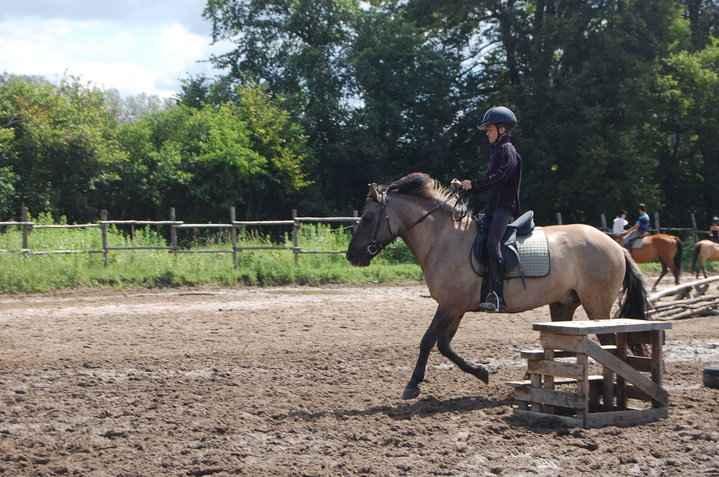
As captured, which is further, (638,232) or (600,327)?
(638,232)

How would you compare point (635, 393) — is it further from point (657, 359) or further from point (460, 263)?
point (460, 263)

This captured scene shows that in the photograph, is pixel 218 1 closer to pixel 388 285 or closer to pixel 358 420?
pixel 388 285

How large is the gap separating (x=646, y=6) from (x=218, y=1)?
2200 cm

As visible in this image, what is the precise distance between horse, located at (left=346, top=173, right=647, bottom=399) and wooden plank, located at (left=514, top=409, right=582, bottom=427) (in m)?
1.26

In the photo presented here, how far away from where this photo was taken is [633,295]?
30.1 ft

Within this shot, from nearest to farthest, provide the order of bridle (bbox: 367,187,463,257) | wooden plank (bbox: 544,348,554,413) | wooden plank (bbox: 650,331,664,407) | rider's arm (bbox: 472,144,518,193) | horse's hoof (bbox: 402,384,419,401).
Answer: wooden plank (bbox: 544,348,554,413) < wooden plank (bbox: 650,331,664,407) < horse's hoof (bbox: 402,384,419,401) < rider's arm (bbox: 472,144,518,193) < bridle (bbox: 367,187,463,257)

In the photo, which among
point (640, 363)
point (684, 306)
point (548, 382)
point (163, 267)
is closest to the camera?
point (548, 382)

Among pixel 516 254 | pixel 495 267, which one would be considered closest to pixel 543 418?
pixel 495 267

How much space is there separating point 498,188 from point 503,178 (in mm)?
159

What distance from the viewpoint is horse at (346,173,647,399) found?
29.4ft

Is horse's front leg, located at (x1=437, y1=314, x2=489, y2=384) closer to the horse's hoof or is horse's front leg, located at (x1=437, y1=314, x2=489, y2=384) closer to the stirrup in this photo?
the stirrup

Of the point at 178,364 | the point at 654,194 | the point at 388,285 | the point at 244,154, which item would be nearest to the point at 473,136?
the point at 654,194

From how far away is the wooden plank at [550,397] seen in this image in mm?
7523

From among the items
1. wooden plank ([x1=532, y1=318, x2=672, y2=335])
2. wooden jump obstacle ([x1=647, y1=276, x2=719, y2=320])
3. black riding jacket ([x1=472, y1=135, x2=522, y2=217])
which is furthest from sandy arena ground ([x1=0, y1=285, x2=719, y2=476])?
black riding jacket ([x1=472, y1=135, x2=522, y2=217])
